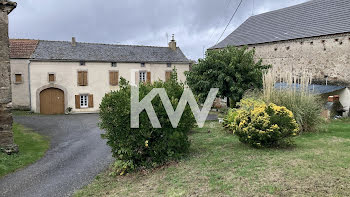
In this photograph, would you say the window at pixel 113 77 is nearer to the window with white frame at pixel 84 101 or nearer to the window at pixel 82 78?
the window at pixel 82 78

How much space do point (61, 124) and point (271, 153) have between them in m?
13.8

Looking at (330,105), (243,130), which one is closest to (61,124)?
(243,130)

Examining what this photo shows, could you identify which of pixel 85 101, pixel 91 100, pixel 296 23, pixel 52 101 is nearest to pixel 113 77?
pixel 91 100

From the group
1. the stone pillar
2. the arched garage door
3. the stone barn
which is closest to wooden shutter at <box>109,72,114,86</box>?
the arched garage door

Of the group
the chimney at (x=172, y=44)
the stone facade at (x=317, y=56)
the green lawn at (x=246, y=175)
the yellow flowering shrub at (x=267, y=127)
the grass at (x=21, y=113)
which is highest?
the chimney at (x=172, y=44)

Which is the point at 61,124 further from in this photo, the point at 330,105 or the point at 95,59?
the point at 330,105

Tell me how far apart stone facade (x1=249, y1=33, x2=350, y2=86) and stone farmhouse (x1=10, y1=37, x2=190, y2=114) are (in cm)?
1096

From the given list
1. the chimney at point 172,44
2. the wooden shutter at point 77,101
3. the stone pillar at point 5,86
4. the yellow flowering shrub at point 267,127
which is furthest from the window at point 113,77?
the yellow flowering shrub at point 267,127

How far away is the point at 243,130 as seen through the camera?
6.39 metres

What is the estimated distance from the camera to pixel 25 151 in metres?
9.44

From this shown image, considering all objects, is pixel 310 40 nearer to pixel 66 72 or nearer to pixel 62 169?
pixel 62 169

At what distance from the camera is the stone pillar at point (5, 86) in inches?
338

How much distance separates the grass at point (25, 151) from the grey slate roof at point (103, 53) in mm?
9456

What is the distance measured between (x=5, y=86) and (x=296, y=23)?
59.3ft
